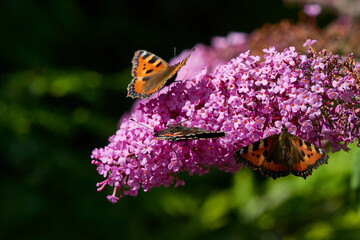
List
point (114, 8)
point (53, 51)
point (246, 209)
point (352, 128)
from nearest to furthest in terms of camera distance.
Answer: point (352, 128)
point (246, 209)
point (53, 51)
point (114, 8)

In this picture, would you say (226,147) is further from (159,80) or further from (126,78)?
(126,78)

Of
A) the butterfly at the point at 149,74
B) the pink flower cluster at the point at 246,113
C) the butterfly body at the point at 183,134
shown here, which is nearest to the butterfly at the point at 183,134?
the butterfly body at the point at 183,134

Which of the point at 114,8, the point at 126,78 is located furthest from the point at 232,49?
the point at 114,8

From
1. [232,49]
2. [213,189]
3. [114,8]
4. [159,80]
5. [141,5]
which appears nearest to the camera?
[159,80]

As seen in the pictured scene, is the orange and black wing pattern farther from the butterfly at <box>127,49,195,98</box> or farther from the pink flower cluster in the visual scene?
the butterfly at <box>127,49,195,98</box>

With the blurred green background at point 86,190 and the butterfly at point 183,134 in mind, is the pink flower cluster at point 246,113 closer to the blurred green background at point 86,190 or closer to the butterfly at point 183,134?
the butterfly at point 183,134

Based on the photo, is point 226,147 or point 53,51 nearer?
point 226,147

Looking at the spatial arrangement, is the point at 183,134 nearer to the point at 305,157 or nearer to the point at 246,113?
the point at 246,113
